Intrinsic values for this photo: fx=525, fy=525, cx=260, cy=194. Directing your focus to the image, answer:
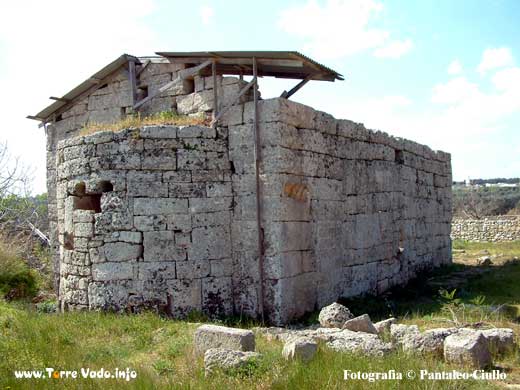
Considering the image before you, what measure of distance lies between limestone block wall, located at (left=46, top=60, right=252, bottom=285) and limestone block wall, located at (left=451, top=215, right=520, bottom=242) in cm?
1767

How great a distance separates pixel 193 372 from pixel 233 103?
13.8 ft

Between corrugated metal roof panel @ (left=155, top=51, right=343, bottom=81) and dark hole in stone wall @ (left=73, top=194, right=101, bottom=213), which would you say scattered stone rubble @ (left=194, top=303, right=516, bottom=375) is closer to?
dark hole in stone wall @ (left=73, top=194, right=101, bottom=213)

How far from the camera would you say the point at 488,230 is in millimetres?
22609

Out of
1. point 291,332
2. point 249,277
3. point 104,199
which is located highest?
point 104,199

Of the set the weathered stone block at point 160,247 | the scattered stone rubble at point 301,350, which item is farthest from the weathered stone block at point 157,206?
the scattered stone rubble at point 301,350

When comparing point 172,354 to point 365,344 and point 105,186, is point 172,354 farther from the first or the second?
point 105,186

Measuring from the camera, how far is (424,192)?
41.4ft

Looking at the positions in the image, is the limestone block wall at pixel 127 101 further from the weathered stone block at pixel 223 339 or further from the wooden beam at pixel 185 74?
the weathered stone block at pixel 223 339

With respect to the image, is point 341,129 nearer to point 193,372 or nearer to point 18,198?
point 193,372

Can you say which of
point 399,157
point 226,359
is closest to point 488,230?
point 399,157

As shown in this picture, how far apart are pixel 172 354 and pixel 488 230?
20.2 m

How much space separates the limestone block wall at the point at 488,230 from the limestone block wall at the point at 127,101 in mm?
17667

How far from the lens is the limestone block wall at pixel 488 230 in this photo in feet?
72.1

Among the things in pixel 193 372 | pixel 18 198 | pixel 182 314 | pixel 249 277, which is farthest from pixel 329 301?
pixel 18 198
